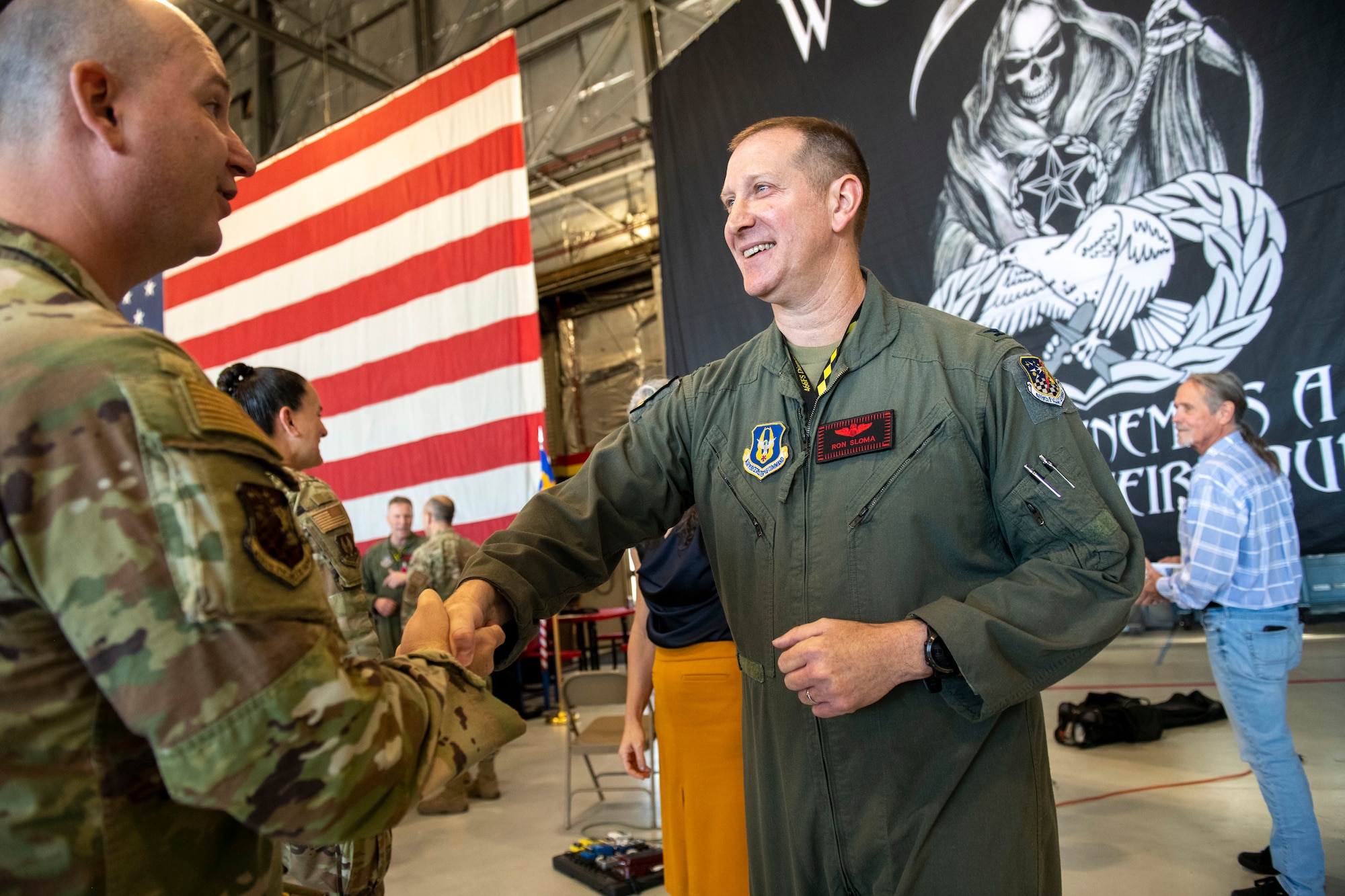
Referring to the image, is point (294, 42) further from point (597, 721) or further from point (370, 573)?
point (597, 721)

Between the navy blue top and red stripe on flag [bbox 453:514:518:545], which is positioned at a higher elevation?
red stripe on flag [bbox 453:514:518:545]

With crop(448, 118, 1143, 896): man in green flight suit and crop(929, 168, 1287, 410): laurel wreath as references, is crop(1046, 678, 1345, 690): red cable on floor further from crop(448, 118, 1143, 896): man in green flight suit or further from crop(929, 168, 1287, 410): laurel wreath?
crop(448, 118, 1143, 896): man in green flight suit

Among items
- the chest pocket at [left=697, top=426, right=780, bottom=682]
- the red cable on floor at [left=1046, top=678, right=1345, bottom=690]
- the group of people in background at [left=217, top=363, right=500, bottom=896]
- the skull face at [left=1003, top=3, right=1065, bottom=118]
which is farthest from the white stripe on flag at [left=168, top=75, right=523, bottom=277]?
the red cable on floor at [left=1046, top=678, right=1345, bottom=690]

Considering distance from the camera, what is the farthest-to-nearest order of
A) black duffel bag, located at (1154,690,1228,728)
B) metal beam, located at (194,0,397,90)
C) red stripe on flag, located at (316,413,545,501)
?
metal beam, located at (194,0,397,90)
red stripe on flag, located at (316,413,545,501)
black duffel bag, located at (1154,690,1228,728)

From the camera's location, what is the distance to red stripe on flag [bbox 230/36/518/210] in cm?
545

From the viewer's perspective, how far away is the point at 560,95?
32.4 feet

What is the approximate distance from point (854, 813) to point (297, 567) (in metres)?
0.88

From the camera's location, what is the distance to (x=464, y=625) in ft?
3.29

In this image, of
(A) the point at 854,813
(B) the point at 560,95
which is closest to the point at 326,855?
(A) the point at 854,813

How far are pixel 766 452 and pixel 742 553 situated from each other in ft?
0.55

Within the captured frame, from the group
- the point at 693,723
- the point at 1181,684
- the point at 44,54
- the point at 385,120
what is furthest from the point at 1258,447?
the point at 385,120

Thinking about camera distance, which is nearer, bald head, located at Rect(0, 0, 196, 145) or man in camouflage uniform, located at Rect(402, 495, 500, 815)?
bald head, located at Rect(0, 0, 196, 145)

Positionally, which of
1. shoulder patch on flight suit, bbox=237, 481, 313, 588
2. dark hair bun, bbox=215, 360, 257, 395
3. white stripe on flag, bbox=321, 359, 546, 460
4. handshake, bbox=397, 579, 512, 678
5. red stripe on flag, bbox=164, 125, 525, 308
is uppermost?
red stripe on flag, bbox=164, 125, 525, 308

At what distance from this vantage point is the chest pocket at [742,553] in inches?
51.4
